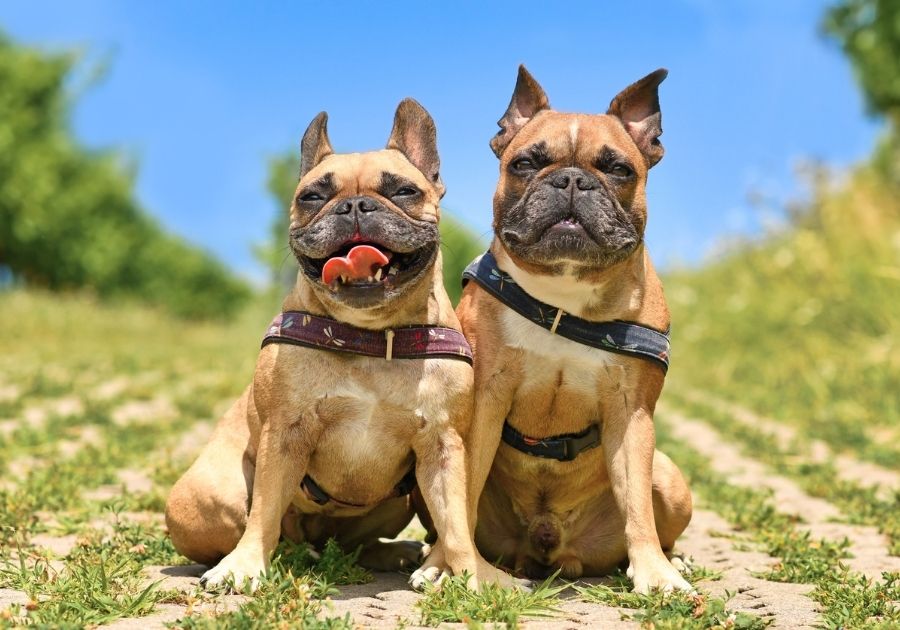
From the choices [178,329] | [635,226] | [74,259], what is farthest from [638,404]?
[74,259]

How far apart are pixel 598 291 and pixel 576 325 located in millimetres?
176

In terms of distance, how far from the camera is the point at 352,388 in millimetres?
3721

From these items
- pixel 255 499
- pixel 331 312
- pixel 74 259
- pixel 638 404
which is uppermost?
pixel 74 259

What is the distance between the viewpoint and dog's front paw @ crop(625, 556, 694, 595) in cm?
361

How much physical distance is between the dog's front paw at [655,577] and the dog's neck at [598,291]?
0.95 metres

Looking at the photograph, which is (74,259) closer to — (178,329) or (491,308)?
(178,329)

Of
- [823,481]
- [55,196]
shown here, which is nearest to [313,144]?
[823,481]

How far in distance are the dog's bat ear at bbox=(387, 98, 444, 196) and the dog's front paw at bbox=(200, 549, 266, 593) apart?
1675 mm

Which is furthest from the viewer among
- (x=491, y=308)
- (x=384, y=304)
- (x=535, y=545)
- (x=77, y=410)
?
(x=77, y=410)

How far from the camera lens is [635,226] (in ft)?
12.7

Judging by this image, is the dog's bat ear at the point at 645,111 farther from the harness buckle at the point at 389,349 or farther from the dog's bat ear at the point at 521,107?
the harness buckle at the point at 389,349

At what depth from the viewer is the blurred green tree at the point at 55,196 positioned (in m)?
24.2

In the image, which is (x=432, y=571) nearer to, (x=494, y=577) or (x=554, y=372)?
(x=494, y=577)

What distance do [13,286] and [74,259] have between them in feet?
8.85
